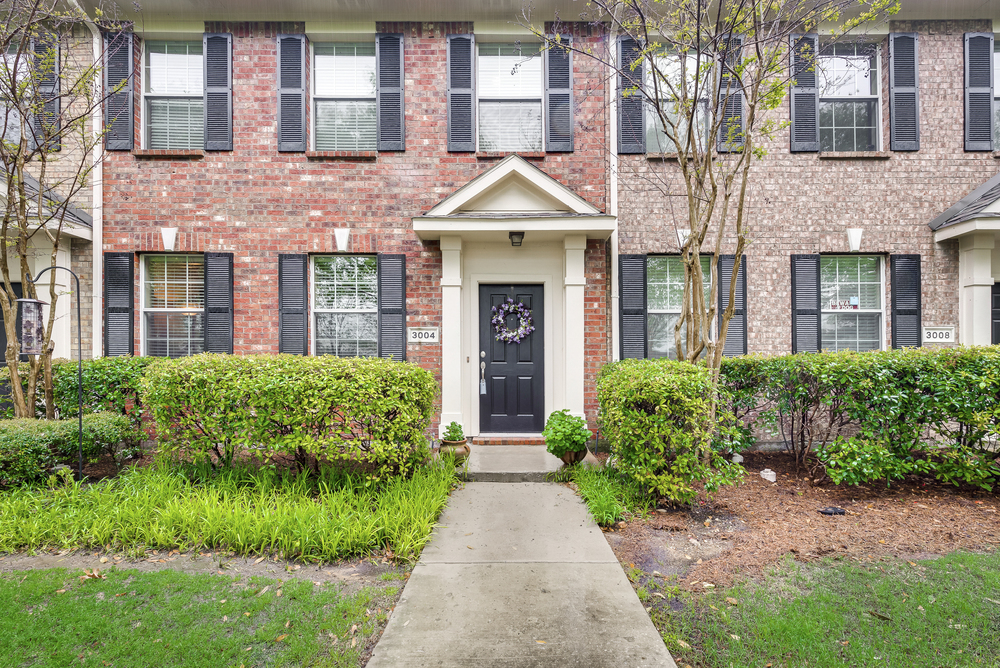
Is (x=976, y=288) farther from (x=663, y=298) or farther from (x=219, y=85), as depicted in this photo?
(x=219, y=85)

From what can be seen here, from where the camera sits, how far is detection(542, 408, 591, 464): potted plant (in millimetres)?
4695

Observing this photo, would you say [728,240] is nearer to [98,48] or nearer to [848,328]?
[848,328]

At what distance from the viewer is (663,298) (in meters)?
6.16

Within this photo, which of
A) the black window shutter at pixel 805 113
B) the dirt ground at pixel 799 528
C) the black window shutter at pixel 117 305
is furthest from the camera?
the black window shutter at pixel 805 113

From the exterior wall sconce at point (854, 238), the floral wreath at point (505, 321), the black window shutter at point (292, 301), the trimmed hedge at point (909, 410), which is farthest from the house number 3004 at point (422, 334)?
the exterior wall sconce at point (854, 238)

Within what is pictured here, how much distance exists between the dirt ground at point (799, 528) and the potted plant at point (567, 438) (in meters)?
1.04

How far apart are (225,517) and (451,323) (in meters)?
3.16

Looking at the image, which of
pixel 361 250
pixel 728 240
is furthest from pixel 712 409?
pixel 361 250

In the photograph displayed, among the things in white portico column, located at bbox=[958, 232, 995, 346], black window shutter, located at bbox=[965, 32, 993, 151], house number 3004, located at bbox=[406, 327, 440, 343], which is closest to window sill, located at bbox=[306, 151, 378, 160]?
house number 3004, located at bbox=[406, 327, 440, 343]

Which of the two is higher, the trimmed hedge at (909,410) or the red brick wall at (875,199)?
the red brick wall at (875,199)

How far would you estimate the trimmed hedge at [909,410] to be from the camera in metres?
4.13

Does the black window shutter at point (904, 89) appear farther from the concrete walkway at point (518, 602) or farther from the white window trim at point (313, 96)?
the white window trim at point (313, 96)

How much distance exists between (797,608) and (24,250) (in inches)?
278

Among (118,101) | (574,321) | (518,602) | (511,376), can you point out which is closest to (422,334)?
(511,376)
